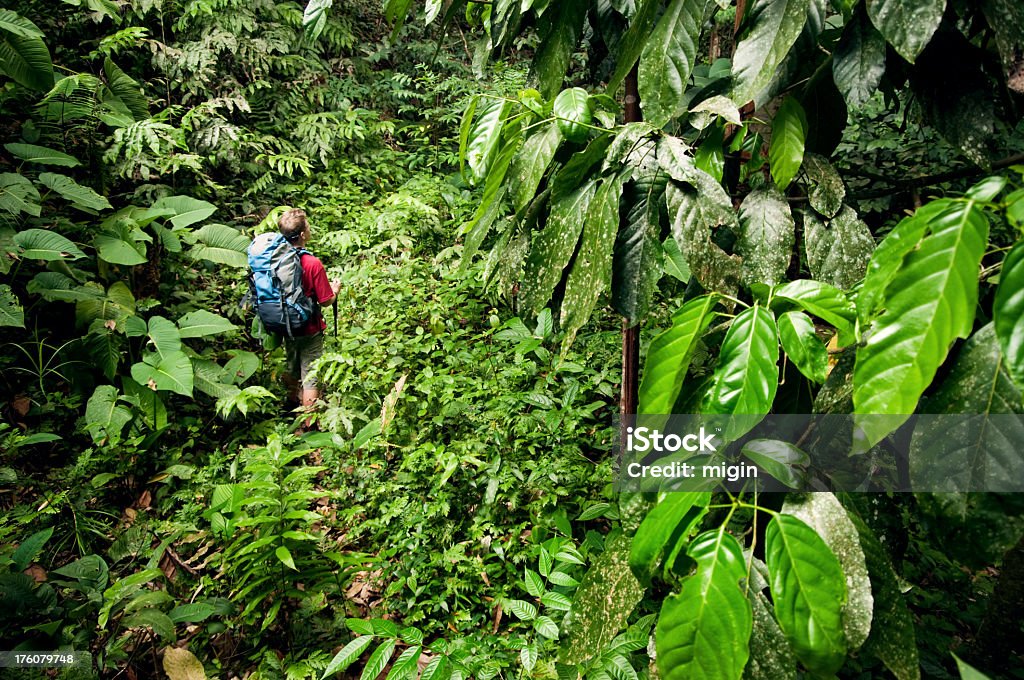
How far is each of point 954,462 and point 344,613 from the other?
2177mm

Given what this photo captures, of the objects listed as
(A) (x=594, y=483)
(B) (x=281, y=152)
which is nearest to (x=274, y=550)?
(A) (x=594, y=483)

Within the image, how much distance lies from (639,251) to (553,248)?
114mm

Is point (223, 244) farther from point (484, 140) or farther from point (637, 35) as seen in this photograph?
point (637, 35)

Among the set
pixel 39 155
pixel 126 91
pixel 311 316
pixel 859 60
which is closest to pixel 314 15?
pixel 859 60

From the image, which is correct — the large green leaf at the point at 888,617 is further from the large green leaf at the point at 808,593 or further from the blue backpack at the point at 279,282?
the blue backpack at the point at 279,282

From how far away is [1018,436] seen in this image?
0.43 m

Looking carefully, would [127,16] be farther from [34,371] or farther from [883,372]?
[883,372]

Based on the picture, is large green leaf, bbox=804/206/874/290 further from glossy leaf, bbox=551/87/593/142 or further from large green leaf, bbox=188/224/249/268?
large green leaf, bbox=188/224/249/268

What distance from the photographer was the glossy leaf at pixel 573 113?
2.57 feet

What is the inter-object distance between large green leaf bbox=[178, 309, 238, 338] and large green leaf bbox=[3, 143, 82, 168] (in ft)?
4.38

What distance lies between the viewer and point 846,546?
523mm

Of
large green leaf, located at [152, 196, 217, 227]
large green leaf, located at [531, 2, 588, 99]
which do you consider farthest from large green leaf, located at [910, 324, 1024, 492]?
large green leaf, located at [152, 196, 217, 227]

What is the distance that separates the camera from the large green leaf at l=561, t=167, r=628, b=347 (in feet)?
2.22

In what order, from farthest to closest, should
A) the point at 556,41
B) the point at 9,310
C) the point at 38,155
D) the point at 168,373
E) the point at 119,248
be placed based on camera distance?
the point at 38,155, the point at 119,248, the point at 168,373, the point at 9,310, the point at 556,41
